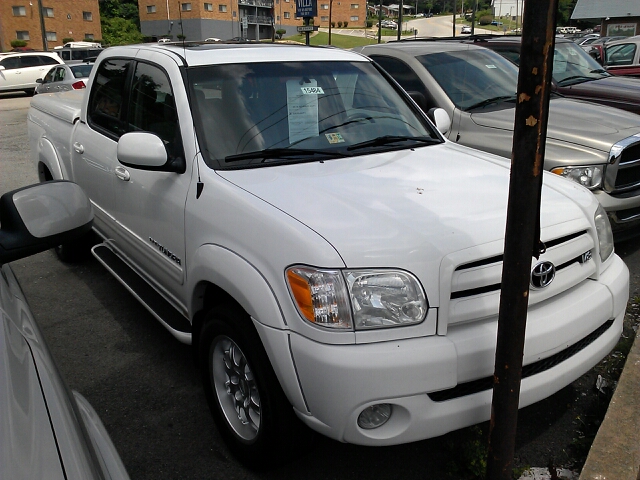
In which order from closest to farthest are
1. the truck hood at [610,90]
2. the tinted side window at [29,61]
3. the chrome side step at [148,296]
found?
the chrome side step at [148,296] < the truck hood at [610,90] < the tinted side window at [29,61]

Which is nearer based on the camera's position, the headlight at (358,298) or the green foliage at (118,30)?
the headlight at (358,298)

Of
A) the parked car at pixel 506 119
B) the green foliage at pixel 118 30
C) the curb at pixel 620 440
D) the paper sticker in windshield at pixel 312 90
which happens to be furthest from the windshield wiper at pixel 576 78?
the green foliage at pixel 118 30

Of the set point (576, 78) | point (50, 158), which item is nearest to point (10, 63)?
point (50, 158)

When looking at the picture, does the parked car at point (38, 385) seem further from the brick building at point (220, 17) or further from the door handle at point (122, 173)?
the brick building at point (220, 17)

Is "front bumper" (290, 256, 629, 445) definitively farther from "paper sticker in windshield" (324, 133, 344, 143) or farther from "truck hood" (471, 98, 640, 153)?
"truck hood" (471, 98, 640, 153)

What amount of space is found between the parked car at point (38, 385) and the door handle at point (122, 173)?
168 centimetres

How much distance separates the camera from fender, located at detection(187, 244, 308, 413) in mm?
2312

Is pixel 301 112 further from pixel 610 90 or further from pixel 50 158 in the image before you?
pixel 610 90

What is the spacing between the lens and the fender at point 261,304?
2.31 metres

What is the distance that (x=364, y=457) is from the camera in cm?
289

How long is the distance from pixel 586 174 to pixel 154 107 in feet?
11.2

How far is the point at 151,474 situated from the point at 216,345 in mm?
667

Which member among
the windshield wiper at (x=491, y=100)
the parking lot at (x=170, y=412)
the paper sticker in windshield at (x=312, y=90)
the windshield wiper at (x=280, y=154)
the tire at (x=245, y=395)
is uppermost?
the paper sticker in windshield at (x=312, y=90)

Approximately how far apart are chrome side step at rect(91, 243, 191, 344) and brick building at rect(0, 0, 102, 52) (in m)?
45.4
